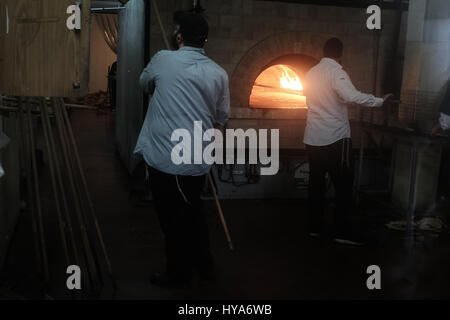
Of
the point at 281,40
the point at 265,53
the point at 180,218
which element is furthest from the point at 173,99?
the point at 281,40

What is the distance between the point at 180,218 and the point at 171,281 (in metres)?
0.53

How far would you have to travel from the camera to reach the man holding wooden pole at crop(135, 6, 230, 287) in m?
4.14

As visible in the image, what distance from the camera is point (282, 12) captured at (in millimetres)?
7039

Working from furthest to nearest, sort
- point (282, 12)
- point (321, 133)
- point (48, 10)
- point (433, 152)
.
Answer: point (282, 12) < point (433, 152) < point (321, 133) < point (48, 10)

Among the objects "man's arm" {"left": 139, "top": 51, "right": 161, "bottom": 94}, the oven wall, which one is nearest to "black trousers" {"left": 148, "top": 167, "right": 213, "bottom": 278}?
"man's arm" {"left": 139, "top": 51, "right": 161, "bottom": 94}

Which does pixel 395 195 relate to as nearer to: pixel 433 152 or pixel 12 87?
pixel 433 152

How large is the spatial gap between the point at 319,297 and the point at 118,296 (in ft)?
4.92

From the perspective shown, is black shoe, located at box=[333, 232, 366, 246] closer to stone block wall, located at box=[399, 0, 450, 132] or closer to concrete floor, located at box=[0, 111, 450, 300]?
concrete floor, located at box=[0, 111, 450, 300]

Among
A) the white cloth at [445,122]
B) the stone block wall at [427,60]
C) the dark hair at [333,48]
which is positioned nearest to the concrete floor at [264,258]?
the white cloth at [445,122]

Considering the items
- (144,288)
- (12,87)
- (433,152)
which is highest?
(12,87)

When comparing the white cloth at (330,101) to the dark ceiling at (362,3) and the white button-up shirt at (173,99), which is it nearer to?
the white button-up shirt at (173,99)

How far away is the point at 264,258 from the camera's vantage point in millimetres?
5215

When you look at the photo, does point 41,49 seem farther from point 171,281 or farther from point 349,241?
point 349,241
